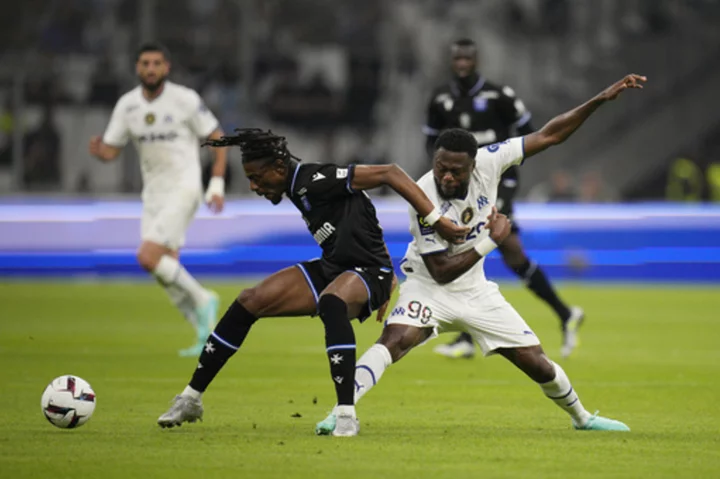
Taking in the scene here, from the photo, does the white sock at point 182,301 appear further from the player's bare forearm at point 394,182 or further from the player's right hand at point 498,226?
the player's right hand at point 498,226

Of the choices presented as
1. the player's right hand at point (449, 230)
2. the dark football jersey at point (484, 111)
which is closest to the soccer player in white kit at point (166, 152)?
the dark football jersey at point (484, 111)

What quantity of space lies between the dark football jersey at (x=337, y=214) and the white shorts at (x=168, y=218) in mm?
4586

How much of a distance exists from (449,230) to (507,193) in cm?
469

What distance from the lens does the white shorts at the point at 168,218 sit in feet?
40.0

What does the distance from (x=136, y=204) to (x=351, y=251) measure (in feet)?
47.6

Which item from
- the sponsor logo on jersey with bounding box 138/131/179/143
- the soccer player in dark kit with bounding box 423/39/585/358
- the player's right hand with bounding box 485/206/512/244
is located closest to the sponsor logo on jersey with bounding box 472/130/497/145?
the soccer player in dark kit with bounding box 423/39/585/358

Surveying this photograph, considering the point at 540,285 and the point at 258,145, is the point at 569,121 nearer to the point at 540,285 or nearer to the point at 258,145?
the point at 258,145

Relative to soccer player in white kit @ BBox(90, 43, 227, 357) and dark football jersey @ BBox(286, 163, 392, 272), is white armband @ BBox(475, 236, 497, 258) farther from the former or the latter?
soccer player in white kit @ BBox(90, 43, 227, 357)

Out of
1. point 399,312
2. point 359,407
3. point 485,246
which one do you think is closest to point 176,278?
point 359,407

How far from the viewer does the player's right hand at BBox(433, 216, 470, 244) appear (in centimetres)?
752

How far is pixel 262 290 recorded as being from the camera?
7629mm

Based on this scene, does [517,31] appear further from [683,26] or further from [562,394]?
[562,394]

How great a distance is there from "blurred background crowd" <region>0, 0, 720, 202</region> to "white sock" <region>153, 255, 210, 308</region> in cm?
1327

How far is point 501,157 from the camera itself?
807 cm
